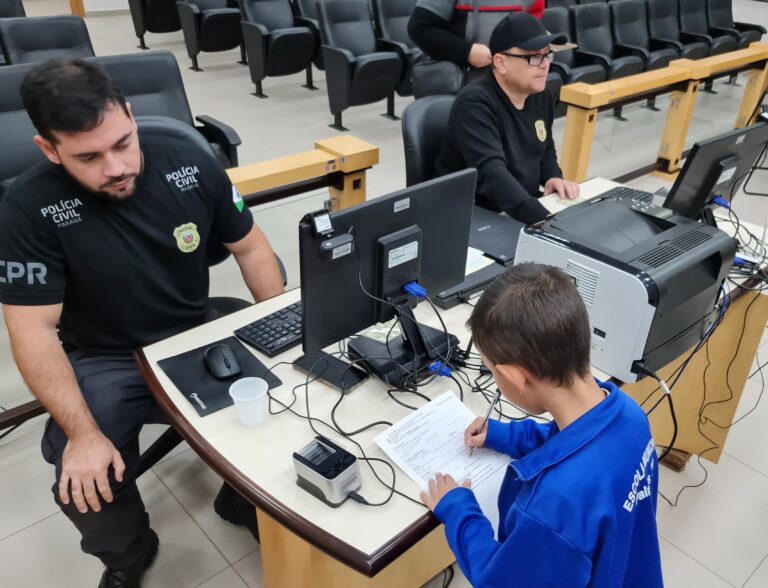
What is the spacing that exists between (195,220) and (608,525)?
123 centimetres

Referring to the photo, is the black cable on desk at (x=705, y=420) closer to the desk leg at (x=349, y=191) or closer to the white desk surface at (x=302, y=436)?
the white desk surface at (x=302, y=436)

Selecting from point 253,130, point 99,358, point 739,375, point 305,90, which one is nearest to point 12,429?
point 99,358

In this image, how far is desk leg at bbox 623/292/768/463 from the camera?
189cm

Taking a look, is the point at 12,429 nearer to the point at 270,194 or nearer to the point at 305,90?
the point at 270,194

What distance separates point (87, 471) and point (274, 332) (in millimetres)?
497

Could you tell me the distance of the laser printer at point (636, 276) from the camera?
4.37 ft

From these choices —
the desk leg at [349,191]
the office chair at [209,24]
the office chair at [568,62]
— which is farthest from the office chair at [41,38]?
the office chair at [568,62]

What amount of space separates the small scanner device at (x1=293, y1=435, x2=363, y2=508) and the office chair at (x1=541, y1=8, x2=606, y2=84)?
420cm

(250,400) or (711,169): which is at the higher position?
(711,169)

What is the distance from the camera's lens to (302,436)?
47.5 inches

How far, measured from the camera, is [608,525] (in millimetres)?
873

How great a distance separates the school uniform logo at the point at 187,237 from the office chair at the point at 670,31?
5482 mm

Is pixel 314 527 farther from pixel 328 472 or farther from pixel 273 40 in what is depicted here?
pixel 273 40

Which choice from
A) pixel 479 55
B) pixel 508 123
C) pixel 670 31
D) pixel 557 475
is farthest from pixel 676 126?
pixel 557 475
